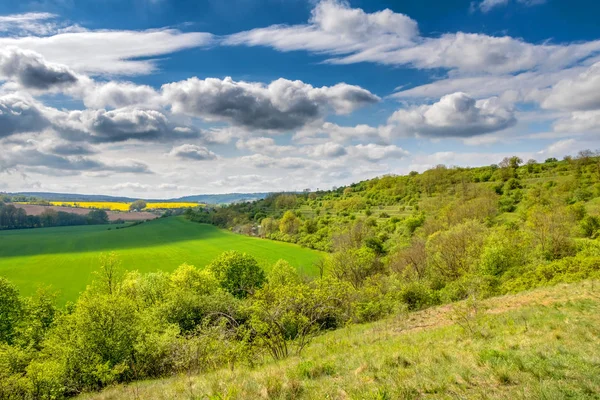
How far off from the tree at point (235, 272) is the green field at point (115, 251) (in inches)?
355

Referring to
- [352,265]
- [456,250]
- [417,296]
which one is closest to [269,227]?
[352,265]

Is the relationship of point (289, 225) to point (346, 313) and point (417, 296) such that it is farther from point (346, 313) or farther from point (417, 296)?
point (346, 313)

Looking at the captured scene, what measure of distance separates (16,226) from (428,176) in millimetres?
183373

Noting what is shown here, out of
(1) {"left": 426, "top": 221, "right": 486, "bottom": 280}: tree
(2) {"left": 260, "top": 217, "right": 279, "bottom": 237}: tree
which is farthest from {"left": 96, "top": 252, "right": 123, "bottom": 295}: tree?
(2) {"left": 260, "top": 217, "right": 279, "bottom": 237}: tree

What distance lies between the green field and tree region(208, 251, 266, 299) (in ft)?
29.6

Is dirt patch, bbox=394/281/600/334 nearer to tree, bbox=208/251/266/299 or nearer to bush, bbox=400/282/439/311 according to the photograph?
bush, bbox=400/282/439/311

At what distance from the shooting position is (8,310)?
3719cm

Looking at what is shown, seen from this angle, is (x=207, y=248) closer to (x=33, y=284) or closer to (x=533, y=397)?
(x=33, y=284)

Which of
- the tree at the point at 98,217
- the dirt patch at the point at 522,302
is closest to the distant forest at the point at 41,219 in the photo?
the tree at the point at 98,217

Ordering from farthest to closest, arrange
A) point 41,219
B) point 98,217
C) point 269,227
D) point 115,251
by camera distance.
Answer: point 98,217
point 41,219
point 269,227
point 115,251

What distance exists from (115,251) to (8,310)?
6659cm

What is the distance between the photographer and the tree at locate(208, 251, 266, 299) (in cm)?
5381

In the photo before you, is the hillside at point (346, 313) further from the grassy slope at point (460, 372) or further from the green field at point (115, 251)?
the green field at point (115, 251)

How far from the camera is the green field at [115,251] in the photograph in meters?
72.3
